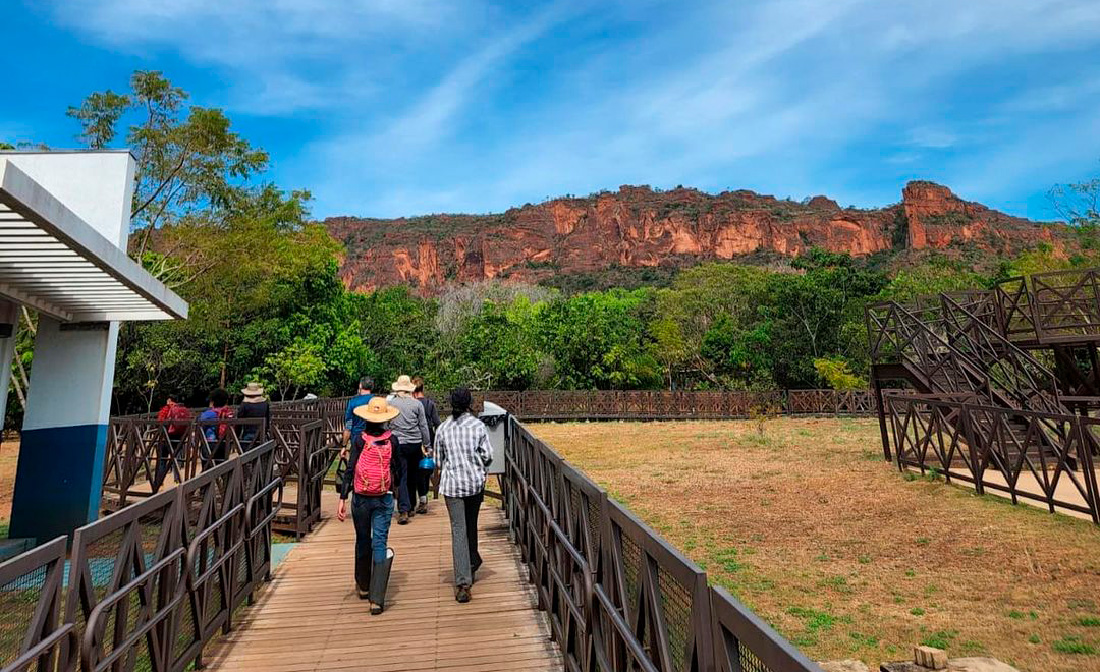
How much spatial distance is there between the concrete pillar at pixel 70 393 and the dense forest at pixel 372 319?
757cm

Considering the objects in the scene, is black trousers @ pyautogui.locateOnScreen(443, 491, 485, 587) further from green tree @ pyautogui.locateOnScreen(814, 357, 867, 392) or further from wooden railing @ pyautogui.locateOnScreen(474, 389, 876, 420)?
green tree @ pyautogui.locateOnScreen(814, 357, 867, 392)

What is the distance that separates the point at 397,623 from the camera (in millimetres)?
3855

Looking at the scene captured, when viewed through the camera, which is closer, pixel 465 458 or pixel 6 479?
pixel 465 458

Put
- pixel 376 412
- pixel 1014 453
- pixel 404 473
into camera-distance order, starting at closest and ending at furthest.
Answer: pixel 376 412, pixel 404 473, pixel 1014 453

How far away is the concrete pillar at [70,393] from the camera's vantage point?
655cm

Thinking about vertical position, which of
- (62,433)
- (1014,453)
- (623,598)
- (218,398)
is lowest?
(1014,453)

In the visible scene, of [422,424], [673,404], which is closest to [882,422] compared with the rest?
[422,424]

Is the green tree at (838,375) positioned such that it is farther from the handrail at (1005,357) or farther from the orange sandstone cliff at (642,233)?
the orange sandstone cliff at (642,233)

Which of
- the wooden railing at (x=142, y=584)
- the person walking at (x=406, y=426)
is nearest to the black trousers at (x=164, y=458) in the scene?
the person walking at (x=406, y=426)

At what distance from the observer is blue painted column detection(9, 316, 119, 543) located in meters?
6.52

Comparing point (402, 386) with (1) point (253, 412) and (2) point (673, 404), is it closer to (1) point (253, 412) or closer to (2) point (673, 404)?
(1) point (253, 412)

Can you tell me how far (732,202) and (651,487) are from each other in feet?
316

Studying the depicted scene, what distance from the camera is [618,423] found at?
82.3 feet

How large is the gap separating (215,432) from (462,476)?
511cm
